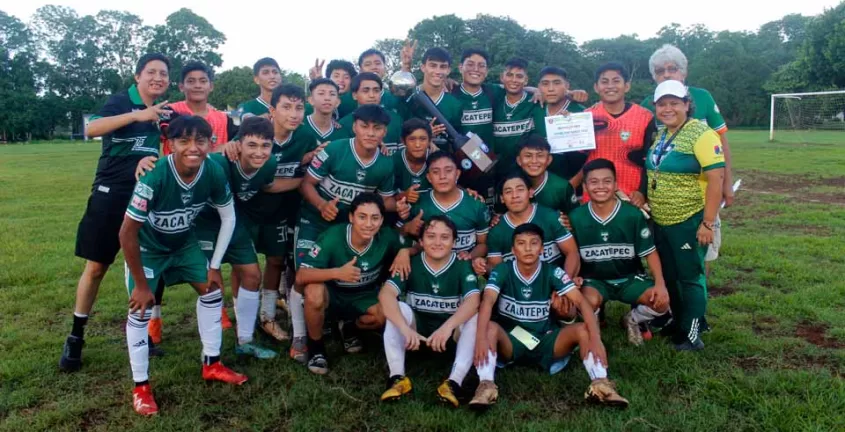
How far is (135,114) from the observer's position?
4.06 m

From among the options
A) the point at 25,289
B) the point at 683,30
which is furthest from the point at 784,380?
the point at 683,30

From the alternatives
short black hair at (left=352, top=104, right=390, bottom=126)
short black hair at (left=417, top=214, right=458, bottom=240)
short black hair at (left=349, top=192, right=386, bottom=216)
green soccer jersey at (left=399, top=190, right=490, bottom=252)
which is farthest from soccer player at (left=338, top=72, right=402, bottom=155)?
short black hair at (left=417, top=214, right=458, bottom=240)

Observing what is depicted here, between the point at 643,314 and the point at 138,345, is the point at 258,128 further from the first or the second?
the point at 643,314

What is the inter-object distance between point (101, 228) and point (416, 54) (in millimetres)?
59962

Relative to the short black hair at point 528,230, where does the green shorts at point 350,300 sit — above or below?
below

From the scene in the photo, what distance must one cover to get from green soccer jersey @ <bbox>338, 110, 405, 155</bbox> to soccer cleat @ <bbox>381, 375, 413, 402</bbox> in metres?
2.03

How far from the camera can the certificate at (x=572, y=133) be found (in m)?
4.95

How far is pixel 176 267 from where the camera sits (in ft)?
13.0

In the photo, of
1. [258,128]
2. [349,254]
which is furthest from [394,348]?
[258,128]

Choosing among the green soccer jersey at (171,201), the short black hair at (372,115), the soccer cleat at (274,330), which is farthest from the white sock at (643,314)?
the green soccer jersey at (171,201)

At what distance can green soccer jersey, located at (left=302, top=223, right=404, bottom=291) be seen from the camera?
4.37 metres

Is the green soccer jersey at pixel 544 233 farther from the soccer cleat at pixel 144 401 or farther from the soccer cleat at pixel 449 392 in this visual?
the soccer cleat at pixel 144 401

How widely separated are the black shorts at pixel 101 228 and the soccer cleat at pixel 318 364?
1.70m

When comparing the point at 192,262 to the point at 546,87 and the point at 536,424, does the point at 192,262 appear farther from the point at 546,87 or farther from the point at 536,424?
the point at 546,87
